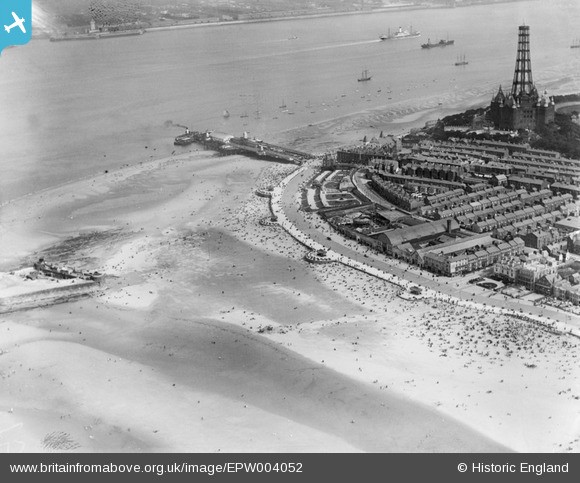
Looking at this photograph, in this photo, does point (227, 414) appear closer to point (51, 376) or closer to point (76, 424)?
point (76, 424)

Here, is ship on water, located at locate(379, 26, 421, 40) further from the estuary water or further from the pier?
the pier

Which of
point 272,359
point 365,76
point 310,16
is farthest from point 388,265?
point 310,16

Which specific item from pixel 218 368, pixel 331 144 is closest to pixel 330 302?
pixel 218 368

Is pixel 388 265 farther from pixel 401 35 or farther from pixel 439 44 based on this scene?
pixel 401 35

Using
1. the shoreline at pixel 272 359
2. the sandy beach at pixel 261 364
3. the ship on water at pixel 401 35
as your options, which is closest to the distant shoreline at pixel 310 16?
the ship on water at pixel 401 35

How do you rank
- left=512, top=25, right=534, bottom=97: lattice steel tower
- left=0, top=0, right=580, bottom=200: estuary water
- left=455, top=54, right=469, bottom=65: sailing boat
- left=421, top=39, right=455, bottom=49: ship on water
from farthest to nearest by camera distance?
left=421, top=39, right=455, bottom=49: ship on water
left=455, top=54, right=469, bottom=65: sailing boat
left=0, top=0, right=580, bottom=200: estuary water
left=512, top=25, right=534, bottom=97: lattice steel tower

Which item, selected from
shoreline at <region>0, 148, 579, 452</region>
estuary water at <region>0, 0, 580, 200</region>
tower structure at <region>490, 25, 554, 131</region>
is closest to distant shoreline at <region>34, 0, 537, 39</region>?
estuary water at <region>0, 0, 580, 200</region>

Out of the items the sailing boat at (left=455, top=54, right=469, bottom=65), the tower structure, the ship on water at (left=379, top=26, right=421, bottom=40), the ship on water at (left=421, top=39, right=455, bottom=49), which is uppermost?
the ship on water at (left=379, top=26, right=421, bottom=40)

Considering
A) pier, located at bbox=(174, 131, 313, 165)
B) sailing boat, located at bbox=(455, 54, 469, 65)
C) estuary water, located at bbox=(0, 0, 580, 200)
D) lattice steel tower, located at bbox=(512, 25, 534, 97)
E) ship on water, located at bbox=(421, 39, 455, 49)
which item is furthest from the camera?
ship on water, located at bbox=(421, 39, 455, 49)
